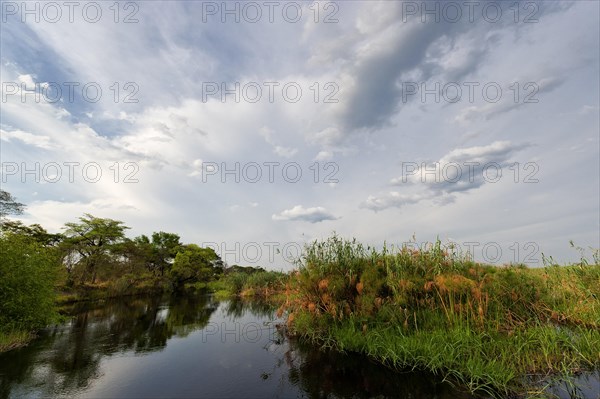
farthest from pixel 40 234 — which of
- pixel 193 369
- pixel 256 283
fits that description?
pixel 193 369

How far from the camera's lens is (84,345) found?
1012 cm

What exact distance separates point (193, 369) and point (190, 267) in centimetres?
3557

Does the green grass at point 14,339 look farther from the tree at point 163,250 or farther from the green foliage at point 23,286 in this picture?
the tree at point 163,250

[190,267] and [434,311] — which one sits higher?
[434,311]

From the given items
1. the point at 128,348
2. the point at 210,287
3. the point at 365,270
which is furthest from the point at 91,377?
the point at 210,287

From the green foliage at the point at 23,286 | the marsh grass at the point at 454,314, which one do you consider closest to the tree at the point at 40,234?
the green foliage at the point at 23,286

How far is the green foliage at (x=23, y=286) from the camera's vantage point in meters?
10.4

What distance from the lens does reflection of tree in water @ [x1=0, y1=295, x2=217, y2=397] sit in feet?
23.0

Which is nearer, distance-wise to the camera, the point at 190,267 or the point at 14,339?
the point at 14,339

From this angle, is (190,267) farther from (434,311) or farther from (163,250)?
(434,311)

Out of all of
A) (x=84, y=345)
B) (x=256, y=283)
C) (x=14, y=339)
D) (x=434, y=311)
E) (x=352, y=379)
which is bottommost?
(x=256, y=283)

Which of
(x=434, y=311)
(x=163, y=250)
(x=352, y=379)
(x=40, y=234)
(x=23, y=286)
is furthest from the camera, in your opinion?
(x=163, y=250)

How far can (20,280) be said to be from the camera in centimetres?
1075

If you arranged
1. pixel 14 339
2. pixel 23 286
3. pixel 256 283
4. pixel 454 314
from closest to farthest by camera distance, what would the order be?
1. pixel 454 314
2. pixel 14 339
3. pixel 23 286
4. pixel 256 283
